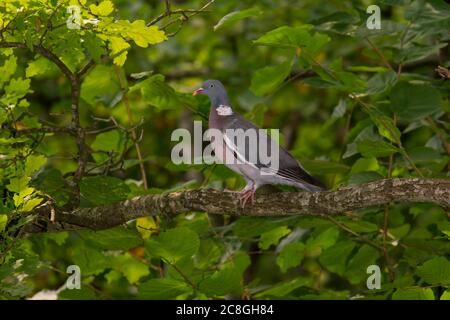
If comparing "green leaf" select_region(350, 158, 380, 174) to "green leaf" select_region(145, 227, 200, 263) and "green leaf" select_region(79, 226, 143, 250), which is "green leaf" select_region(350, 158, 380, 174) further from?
"green leaf" select_region(79, 226, 143, 250)

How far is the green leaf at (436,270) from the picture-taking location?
17.7 ft

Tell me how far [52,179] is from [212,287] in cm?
158

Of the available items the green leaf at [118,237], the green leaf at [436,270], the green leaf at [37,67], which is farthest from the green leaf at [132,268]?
the green leaf at [436,270]

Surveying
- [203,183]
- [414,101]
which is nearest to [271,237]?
[203,183]

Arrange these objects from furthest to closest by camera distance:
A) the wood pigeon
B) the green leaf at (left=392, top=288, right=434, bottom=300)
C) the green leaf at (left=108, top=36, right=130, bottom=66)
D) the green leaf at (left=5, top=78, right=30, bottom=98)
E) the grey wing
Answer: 1. the grey wing
2. the wood pigeon
3. the green leaf at (left=5, top=78, right=30, bottom=98)
4. the green leaf at (left=392, top=288, right=434, bottom=300)
5. the green leaf at (left=108, top=36, right=130, bottom=66)

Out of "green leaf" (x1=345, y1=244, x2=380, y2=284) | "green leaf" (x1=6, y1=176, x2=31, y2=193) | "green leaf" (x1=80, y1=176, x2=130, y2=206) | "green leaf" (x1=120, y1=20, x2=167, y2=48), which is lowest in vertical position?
"green leaf" (x1=345, y1=244, x2=380, y2=284)

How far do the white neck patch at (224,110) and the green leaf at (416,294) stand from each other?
7.10 feet

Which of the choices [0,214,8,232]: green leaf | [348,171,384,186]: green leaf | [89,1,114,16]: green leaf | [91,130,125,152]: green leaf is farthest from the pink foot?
[0,214,8,232]: green leaf

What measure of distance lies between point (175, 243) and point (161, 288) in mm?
506

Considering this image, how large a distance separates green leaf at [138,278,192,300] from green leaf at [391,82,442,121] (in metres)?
2.38

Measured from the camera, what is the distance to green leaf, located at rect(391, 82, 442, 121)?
654cm

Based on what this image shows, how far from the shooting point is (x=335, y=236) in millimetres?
6891

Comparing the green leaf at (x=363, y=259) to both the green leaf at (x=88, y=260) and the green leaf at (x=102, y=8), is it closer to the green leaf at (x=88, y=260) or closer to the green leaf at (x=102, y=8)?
the green leaf at (x=88, y=260)

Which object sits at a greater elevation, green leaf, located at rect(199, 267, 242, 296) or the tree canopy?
the tree canopy
